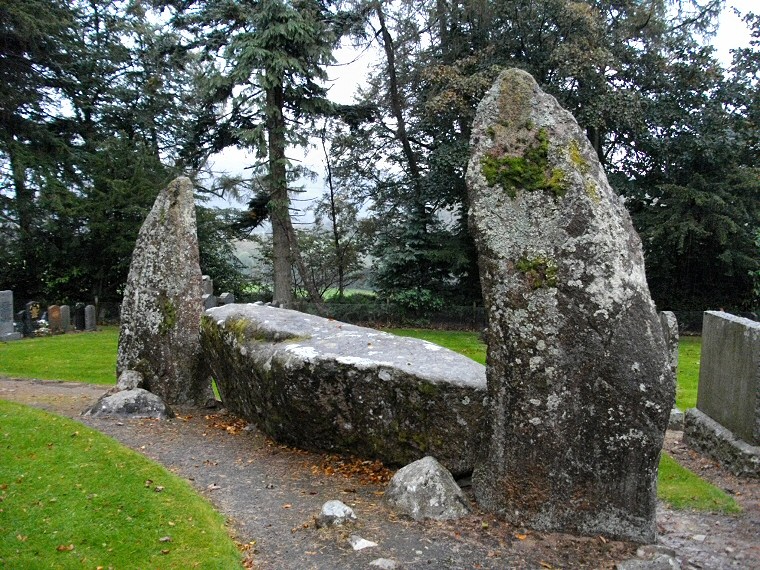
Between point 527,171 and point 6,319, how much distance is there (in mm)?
17904

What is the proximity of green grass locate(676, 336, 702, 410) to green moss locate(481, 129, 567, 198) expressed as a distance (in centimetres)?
635

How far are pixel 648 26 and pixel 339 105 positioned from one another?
10.9 meters

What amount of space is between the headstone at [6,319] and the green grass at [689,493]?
17466mm

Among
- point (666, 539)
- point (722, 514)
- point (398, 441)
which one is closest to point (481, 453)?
point (398, 441)

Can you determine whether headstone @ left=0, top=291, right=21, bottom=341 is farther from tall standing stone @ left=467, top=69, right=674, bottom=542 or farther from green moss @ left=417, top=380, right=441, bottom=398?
tall standing stone @ left=467, top=69, right=674, bottom=542

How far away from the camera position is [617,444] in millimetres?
4523

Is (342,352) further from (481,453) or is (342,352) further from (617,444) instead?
(617,444)

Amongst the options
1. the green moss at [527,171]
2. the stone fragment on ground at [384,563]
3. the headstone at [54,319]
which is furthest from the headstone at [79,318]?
the stone fragment on ground at [384,563]

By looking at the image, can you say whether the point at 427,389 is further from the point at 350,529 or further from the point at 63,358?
the point at 63,358

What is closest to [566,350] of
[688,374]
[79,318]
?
[688,374]

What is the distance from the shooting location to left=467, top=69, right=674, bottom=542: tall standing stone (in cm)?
454

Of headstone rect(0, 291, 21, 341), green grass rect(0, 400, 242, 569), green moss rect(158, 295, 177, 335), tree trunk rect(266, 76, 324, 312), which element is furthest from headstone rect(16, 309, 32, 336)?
green grass rect(0, 400, 242, 569)

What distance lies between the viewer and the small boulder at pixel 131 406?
7.80 m

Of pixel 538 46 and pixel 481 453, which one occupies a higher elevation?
pixel 538 46
